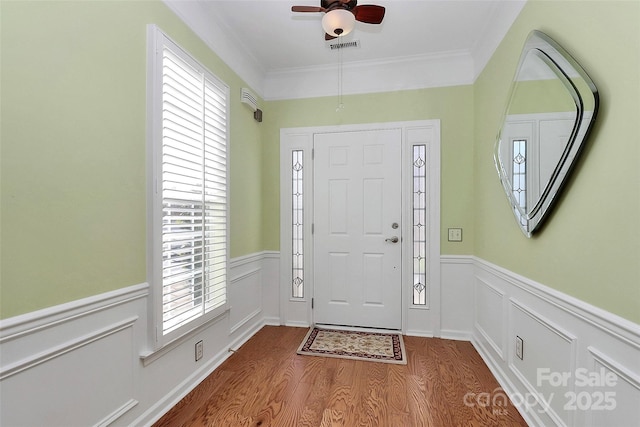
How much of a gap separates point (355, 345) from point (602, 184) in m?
2.21

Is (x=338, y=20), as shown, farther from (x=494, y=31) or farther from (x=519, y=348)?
(x=519, y=348)

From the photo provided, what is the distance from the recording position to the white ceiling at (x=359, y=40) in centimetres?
221

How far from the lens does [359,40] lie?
2.66 m

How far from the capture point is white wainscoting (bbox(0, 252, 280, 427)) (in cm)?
111

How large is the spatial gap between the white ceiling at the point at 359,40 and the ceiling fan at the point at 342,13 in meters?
0.32

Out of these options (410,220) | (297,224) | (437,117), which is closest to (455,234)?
(410,220)

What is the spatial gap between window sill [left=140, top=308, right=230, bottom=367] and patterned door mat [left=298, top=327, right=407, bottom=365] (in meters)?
0.83

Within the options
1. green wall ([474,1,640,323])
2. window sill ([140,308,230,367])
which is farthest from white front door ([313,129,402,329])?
green wall ([474,1,640,323])

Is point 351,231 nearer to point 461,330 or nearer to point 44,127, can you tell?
point 461,330

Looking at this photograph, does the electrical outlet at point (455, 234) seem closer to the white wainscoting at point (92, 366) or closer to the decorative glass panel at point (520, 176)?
the decorative glass panel at point (520, 176)

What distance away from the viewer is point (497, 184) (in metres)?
2.28

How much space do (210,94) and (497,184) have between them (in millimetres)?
2334

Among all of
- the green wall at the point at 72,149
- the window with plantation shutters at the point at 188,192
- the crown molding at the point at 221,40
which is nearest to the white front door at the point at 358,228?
the crown molding at the point at 221,40

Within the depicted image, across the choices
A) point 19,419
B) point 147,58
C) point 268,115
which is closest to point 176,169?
point 147,58
